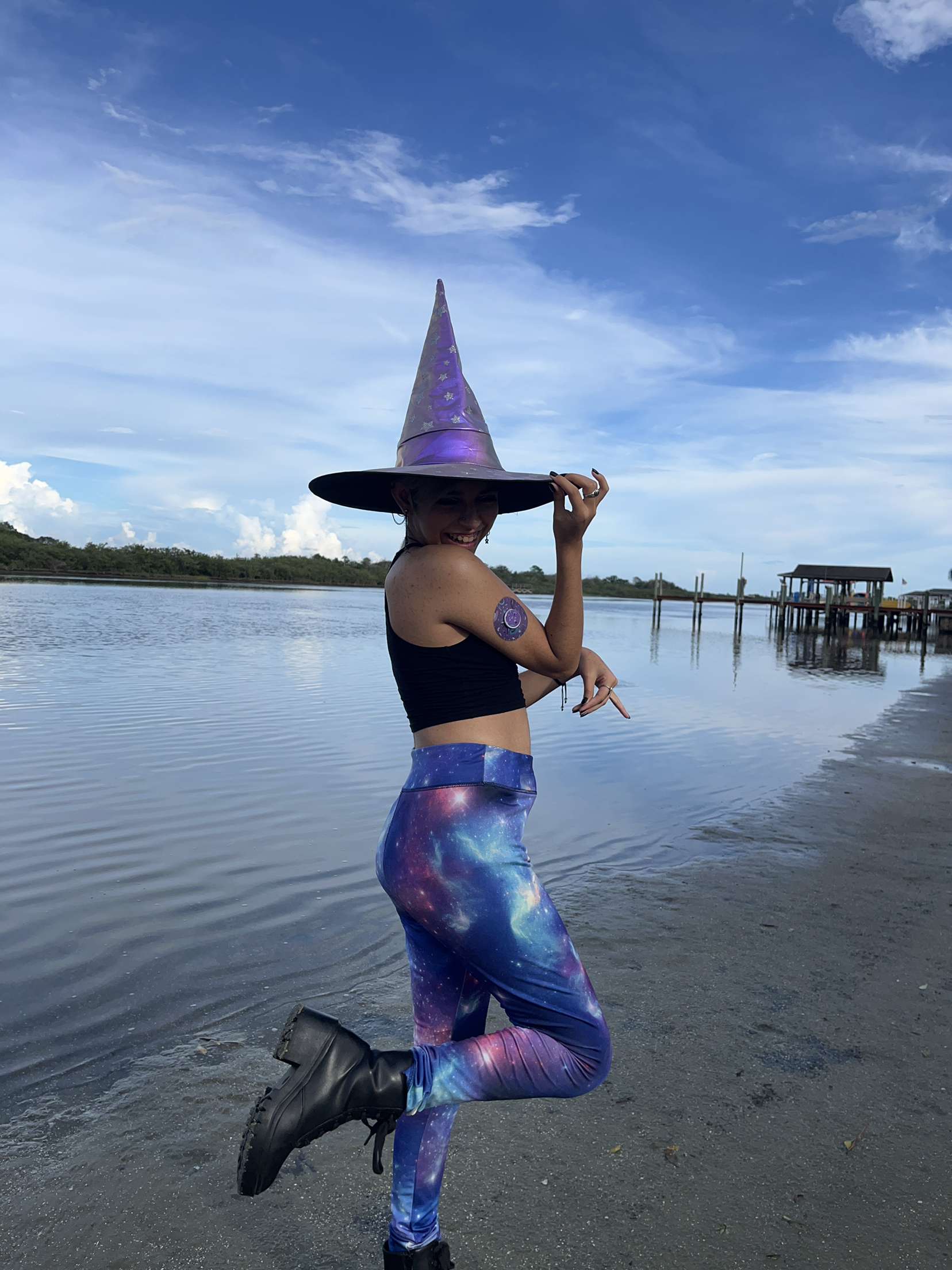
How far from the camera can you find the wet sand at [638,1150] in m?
2.46

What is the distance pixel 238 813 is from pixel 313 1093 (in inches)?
235

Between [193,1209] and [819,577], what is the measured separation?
72.1 meters

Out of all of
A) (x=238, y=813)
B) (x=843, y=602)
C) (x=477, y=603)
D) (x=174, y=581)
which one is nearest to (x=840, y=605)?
(x=843, y=602)

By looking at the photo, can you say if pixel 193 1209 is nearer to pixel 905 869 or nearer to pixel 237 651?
pixel 905 869

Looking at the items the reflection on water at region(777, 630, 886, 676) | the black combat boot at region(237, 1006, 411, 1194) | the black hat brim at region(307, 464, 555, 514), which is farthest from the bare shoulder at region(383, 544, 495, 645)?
the reflection on water at region(777, 630, 886, 676)

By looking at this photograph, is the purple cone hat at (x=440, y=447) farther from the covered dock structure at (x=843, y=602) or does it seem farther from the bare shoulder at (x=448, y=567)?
the covered dock structure at (x=843, y=602)

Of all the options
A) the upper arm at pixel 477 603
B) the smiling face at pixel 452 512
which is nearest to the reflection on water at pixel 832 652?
the smiling face at pixel 452 512

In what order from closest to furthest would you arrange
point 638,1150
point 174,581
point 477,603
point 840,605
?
1. point 477,603
2. point 638,1150
3. point 840,605
4. point 174,581

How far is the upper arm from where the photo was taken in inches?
80.1

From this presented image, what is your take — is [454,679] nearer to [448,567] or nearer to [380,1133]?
[448,567]

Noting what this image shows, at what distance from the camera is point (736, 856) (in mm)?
6836

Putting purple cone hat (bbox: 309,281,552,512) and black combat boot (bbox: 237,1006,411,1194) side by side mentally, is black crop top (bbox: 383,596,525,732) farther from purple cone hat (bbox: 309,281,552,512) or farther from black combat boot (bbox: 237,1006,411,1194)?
black combat boot (bbox: 237,1006,411,1194)

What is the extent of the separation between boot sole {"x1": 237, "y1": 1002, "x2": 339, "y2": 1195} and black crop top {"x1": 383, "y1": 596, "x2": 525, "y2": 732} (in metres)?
0.69

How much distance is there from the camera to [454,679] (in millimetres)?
2084
